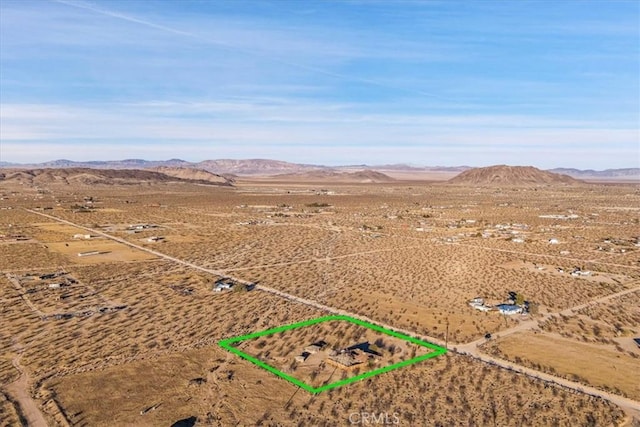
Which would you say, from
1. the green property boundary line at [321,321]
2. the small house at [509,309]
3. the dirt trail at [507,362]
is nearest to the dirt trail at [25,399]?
the green property boundary line at [321,321]

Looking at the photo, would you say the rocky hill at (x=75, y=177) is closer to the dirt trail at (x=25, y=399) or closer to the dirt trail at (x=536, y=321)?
the dirt trail at (x=25, y=399)

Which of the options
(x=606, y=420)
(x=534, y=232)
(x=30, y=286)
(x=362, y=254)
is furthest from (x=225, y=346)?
→ (x=534, y=232)

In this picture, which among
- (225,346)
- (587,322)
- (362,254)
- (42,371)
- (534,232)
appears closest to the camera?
(42,371)

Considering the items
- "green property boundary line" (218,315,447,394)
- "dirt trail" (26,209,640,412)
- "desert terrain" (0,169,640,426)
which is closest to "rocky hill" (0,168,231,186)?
"desert terrain" (0,169,640,426)

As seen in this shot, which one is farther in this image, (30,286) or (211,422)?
(30,286)

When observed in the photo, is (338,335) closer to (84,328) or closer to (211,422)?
(211,422)

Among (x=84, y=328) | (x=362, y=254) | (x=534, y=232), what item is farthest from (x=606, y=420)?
(x=534, y=232)

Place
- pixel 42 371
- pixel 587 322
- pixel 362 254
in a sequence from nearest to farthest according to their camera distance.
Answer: pixel 42 371 → pixel 587 322 → pixel 362 254
